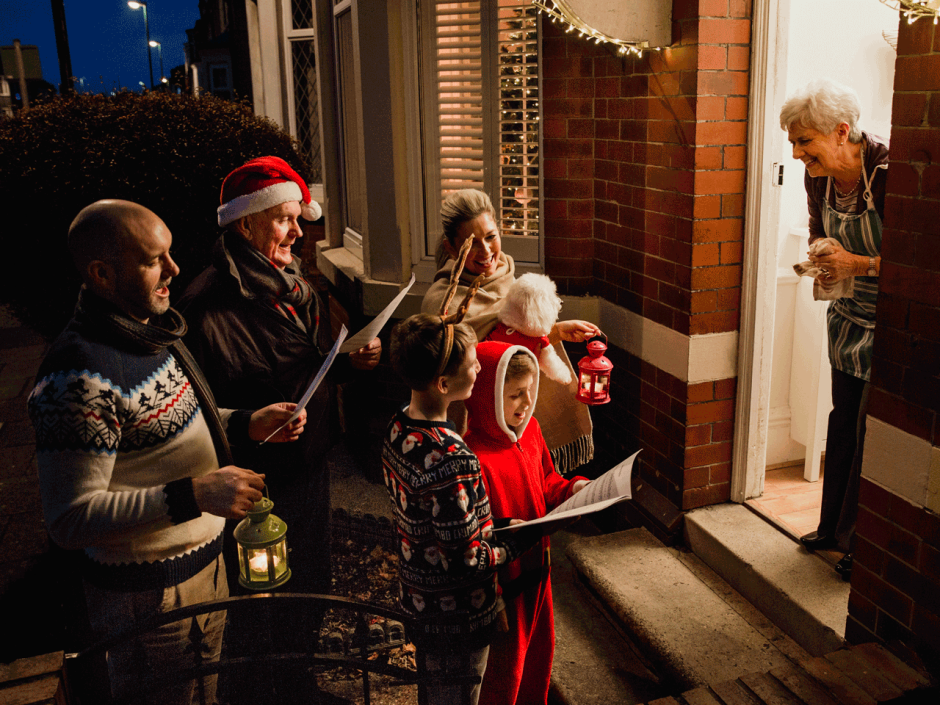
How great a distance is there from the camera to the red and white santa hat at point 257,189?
312 cm

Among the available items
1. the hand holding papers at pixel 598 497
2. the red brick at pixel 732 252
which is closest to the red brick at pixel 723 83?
Answer: the red brick at pixel 732 252

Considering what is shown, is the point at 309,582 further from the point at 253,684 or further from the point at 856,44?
the point at 856,44

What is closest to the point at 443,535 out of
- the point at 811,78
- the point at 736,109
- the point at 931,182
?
the point at 931,182

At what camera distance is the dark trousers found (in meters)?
3.48

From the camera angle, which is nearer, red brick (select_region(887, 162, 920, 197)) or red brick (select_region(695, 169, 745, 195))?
red brick (select_region(887, 162, 920, 197))

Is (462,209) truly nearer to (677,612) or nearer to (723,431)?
(723,431)

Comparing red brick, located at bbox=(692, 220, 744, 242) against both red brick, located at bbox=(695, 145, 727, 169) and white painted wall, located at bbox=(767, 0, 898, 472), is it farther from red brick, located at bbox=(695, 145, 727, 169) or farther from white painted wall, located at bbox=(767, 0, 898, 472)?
white painted wall, located at bbox=(767, 0, 898, 472)

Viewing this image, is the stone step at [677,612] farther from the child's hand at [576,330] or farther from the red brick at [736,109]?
the red brick at [736,109]

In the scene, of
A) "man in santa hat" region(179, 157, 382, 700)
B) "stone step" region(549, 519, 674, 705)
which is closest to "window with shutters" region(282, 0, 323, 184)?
"man in santa hat" region(179, 157, 382, 700)

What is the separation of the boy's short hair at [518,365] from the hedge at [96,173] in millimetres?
3426

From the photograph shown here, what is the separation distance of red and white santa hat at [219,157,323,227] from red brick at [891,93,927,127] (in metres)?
2.19

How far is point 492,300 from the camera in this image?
142 inches

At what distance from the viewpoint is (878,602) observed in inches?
113

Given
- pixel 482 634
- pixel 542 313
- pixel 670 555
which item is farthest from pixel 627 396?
pixel 482 634
